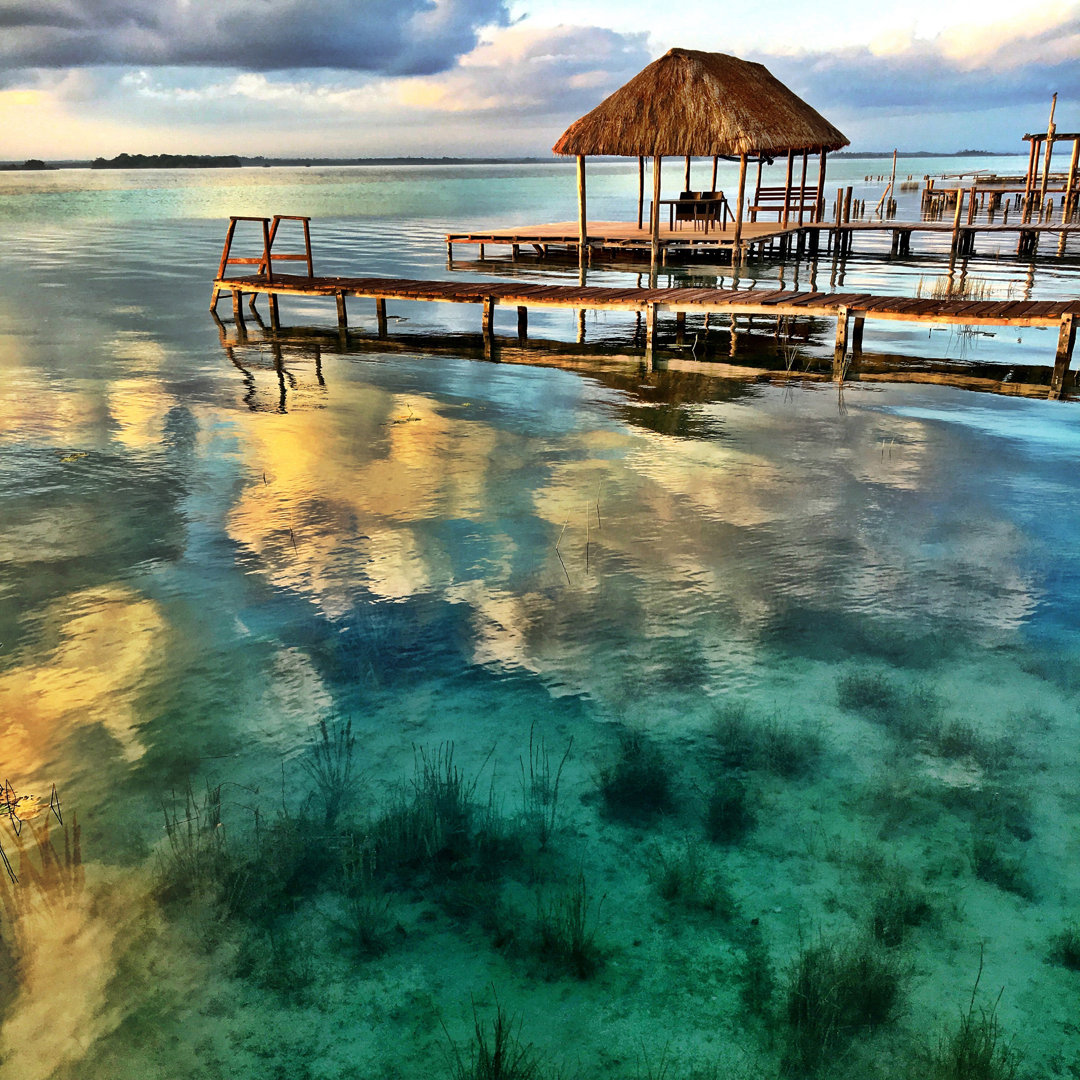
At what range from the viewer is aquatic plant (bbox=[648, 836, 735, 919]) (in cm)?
393

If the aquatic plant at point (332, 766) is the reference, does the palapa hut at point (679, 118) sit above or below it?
above

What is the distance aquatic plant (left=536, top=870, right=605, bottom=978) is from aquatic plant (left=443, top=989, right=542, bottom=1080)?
341mm

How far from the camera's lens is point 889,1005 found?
3422 millimetres

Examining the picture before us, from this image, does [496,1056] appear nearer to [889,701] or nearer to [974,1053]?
[974,1053]

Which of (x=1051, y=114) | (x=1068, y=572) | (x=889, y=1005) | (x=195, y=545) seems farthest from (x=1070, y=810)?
(x=1051, y=114)

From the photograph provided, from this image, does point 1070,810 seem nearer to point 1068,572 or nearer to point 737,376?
point 1068,572

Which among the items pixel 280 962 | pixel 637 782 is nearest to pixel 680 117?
pixel 637 782

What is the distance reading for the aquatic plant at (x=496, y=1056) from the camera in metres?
3.19

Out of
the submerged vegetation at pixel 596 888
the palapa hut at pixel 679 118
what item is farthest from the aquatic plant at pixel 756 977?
the palapa hut at pixel 679 118

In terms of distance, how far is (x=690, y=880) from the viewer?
159 inches

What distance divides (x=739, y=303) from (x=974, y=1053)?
506 inches

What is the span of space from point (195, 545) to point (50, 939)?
14.5ft

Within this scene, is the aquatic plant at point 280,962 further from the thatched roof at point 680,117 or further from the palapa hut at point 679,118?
the thatched roof at point 680,117

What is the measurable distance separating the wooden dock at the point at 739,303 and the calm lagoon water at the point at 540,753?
3.05 meters
